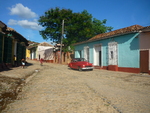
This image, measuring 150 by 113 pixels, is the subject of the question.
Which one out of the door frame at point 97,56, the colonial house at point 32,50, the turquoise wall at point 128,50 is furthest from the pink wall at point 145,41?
the colonial house at point 32,50

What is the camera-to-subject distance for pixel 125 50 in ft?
42.9

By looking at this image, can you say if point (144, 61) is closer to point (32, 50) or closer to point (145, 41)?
point (145, 41)

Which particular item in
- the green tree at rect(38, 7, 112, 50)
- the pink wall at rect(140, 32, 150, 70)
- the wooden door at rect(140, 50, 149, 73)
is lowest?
the wooden door at rect(140, 50, 149, 73)

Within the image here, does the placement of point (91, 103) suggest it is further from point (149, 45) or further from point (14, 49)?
point (14, 49)

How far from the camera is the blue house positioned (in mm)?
11258

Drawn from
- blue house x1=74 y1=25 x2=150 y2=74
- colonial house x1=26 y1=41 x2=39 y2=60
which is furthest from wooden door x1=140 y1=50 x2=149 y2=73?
colonial house x1=26 y1=41 x2=39 y2=60

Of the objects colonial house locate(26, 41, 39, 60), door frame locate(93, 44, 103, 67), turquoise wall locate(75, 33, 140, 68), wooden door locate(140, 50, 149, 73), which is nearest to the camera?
wooden door locate(140, 50, 149, 73)

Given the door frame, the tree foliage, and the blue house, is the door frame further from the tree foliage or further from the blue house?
the tree foliage

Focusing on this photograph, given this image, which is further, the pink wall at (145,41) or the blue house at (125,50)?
the blue house at (125,50)

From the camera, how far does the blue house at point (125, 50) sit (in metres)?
11.3

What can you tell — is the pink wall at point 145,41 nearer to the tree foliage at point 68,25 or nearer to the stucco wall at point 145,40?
the stucco wall at point 145,40

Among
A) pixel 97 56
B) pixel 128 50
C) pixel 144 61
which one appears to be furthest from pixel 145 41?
pixel 97 56

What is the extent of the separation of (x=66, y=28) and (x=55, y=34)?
2.66m

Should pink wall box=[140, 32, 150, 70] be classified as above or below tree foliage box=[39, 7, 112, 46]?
below
